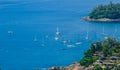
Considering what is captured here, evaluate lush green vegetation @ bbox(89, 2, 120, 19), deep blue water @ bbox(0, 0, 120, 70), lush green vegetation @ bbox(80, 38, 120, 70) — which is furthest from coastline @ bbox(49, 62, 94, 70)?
lush green vegetation @ bbox(89, 2, 120, 19)

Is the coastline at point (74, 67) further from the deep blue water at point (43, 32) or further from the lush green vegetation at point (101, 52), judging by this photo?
the deep blue water at point (43, 32)

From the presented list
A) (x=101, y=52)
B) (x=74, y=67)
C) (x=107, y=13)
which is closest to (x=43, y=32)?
(x=107, y=13)

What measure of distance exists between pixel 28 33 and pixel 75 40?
255 inches

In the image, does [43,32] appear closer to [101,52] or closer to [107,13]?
[107,13]

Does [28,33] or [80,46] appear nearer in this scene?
[80,46]

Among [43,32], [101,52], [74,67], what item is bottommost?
[43,32]

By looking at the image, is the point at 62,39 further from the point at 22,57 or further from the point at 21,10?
the point at 21,10

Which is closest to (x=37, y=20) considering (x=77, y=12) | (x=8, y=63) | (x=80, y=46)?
(x=77, y=12)

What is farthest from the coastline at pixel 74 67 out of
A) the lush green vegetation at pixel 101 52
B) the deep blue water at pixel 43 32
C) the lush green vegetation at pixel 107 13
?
the lush green vegetation at pixel 107 13

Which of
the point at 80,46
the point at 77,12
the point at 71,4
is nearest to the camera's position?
the point at 80,46

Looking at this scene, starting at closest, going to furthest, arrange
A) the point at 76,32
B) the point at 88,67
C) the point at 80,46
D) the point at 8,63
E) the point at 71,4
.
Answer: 1. the point at 88,67
2. the point at 8,63
3. the point at 80,46
4. the point at 76,32
5. the point at 71,4

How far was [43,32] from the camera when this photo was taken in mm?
49719

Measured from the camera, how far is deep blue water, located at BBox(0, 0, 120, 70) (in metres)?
39.3

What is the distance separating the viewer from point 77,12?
210ft
